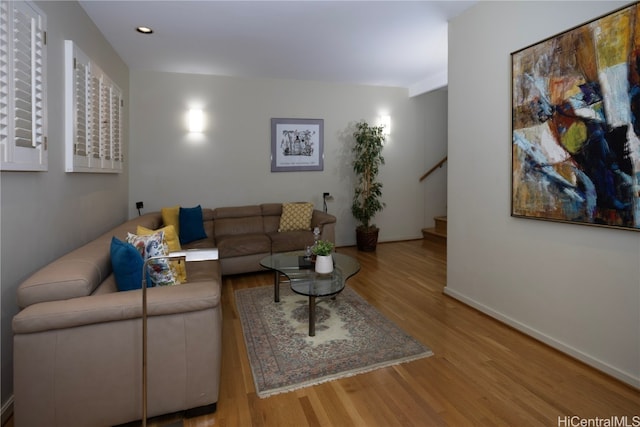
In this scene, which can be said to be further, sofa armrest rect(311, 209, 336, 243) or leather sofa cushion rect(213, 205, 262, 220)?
leather sofa cushion rect(213, 205, 262, 220)

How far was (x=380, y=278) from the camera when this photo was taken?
4000 millimetres

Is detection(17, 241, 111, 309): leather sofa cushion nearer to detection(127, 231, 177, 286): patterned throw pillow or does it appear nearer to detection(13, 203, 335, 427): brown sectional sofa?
detection(13, 203, 335, 427): brown sectional sofa

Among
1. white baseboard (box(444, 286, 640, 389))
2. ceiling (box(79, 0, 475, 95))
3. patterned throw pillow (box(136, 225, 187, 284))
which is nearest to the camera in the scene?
white baseboard (box(444, 286, 640, 389))

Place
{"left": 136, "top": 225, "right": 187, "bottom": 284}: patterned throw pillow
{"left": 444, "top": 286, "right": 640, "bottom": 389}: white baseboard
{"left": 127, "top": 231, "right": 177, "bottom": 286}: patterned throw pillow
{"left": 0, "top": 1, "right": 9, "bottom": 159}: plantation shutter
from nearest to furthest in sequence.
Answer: {"left": 0, "top": 1, "right": 9, "bottom": 159}: plantation shutter → {"left": 444, "top": 286, "right": 640, "bottom": 389}: white baseboard → {"left": 127, "top": 231, "right": 177, "bottom": 286}: patterned throw pillow → {"left": 136, "top": 225, "right": 187, "bottom": 284}: patterned throw pillow

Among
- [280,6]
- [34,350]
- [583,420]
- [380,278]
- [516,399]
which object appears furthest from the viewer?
[380,278]

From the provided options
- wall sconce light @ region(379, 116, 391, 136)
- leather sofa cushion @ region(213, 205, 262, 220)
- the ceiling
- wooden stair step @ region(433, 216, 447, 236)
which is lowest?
wooden stair step @ region(433, 216, 447, 236)

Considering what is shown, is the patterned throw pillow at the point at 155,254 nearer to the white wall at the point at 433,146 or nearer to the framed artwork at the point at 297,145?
the framed artwork at the point at 297,145

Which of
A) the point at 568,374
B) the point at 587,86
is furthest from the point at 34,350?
the point at 587,86

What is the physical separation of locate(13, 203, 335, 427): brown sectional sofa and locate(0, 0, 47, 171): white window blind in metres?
0.66

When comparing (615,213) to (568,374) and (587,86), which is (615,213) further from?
(568,374)

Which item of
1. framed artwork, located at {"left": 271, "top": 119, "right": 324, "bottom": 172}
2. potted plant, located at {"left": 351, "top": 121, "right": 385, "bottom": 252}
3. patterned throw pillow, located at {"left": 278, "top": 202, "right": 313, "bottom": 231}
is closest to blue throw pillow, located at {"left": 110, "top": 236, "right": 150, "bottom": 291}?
patterned throw pillow, located at {"left": 278, "top": 202, "right": 313, "bottom": 231}

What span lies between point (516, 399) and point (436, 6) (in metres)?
3.11

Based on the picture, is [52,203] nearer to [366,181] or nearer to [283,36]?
[283,36]

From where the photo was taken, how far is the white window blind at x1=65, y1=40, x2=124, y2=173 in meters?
2.43
